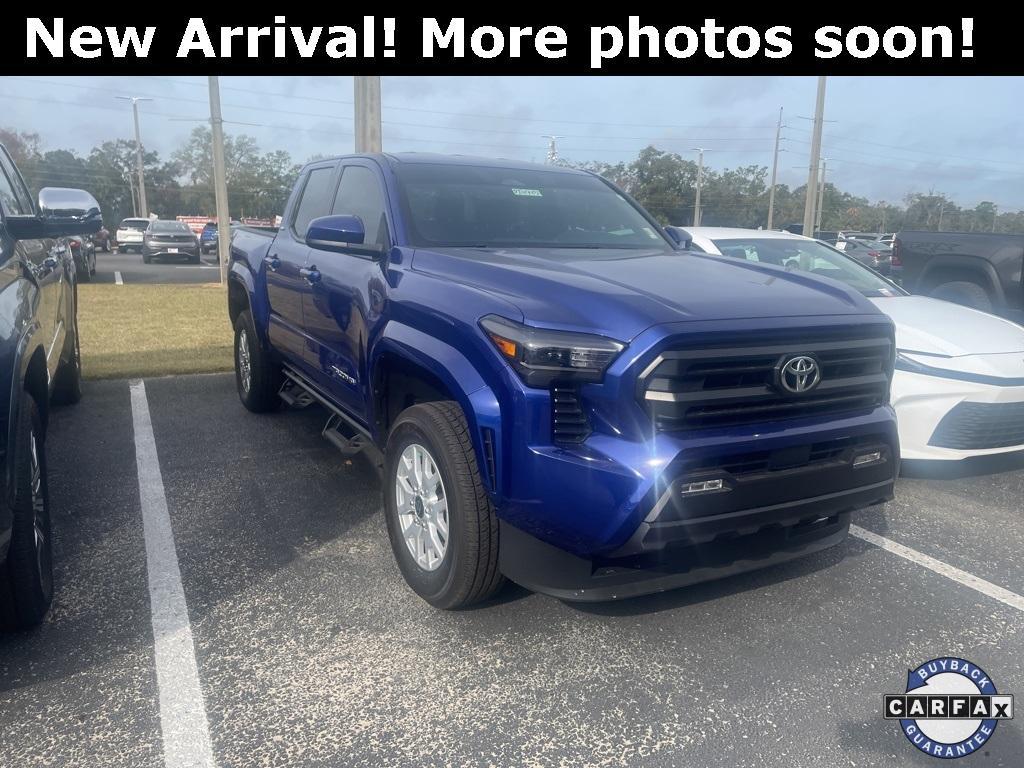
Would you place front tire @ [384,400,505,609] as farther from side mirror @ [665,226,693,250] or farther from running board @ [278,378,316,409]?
running board @ [278,378,316,409]

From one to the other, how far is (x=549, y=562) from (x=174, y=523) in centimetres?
230

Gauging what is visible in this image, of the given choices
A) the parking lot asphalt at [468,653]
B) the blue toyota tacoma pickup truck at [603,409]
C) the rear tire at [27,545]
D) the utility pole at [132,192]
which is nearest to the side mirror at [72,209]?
the rear tire at [27,545]

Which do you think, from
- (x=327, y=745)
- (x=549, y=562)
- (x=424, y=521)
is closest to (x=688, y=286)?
(x=549, y=562)

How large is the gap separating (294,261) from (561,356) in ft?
9.44

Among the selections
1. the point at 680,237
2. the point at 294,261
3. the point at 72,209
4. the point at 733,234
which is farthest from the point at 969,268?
the point at 72,209

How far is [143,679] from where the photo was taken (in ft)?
9.45

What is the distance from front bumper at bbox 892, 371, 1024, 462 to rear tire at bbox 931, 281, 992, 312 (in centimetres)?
404

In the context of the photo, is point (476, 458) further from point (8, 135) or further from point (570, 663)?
point (8, 135)

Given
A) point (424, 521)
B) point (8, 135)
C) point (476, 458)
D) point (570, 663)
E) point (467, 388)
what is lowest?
point (570, 663)

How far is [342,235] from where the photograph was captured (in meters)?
3.85

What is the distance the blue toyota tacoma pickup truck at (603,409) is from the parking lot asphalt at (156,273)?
62.6 feet

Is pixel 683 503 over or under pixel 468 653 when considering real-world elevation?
over

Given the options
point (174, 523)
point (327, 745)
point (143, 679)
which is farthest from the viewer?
point (174, 523)

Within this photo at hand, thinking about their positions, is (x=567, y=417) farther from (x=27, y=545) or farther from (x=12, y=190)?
(x=12, y=190)
